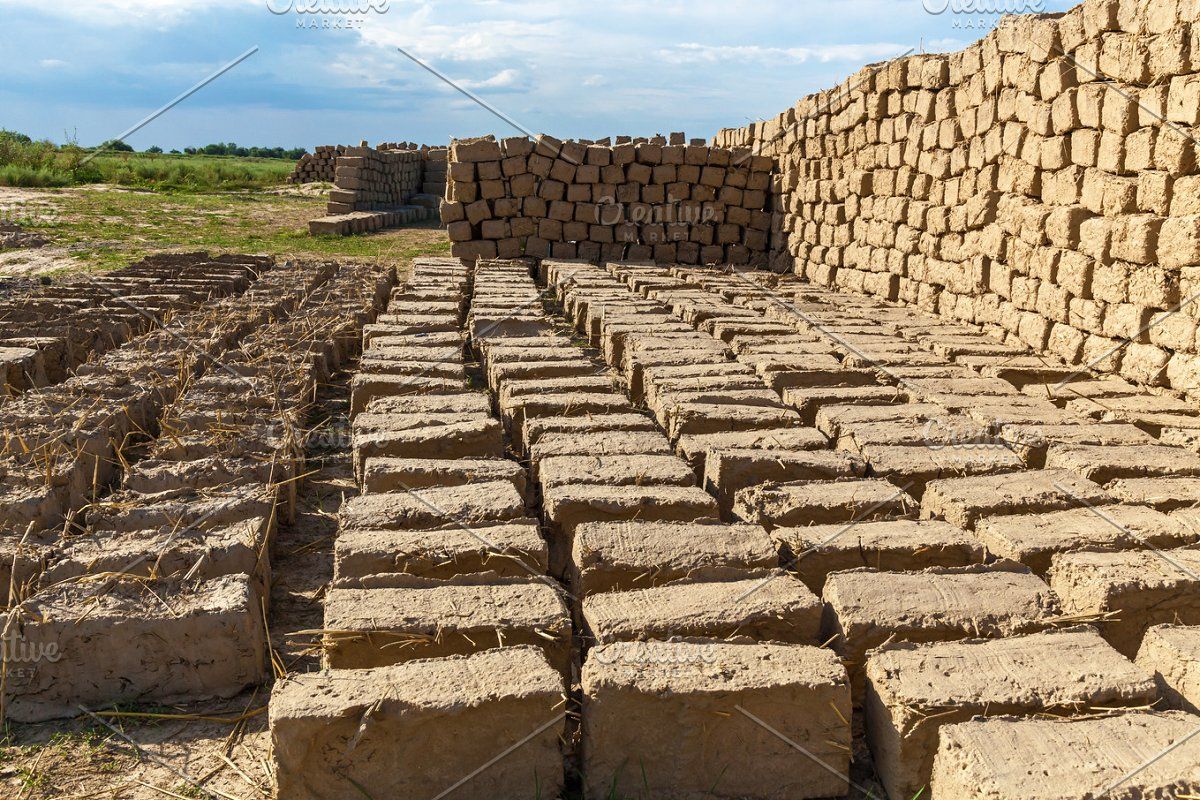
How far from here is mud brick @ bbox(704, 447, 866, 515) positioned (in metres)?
4.00

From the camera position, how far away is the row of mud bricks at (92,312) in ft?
20.3

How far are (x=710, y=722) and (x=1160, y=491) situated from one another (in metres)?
2.47

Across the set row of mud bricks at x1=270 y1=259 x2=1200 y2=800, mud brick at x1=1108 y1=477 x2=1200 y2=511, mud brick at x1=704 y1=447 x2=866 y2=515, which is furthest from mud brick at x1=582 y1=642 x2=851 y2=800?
mud brick at x1=1108 y1=477 x2=1200 y2=511

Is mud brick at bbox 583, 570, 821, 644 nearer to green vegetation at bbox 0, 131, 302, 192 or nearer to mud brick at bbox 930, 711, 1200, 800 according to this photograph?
mud brick at bbox 930, 711, 1200, 800

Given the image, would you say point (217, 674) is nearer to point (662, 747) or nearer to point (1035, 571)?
point (662, 747)

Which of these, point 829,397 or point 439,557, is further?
point 829,397

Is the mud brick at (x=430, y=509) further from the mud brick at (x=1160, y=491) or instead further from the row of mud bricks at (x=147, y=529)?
the mud brick at (x=1160, y=491)

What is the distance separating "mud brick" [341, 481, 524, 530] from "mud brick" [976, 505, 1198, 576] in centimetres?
171

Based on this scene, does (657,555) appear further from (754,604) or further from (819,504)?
(819,504)

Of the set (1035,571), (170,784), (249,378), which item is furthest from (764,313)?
(170,784)

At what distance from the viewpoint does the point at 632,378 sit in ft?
19.9

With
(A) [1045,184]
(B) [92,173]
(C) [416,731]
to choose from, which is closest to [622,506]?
(C) [416,731]

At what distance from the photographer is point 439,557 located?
3.12m

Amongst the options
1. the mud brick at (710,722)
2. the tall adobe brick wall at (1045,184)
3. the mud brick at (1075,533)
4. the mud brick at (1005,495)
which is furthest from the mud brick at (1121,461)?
the mud brick at (710,722)
